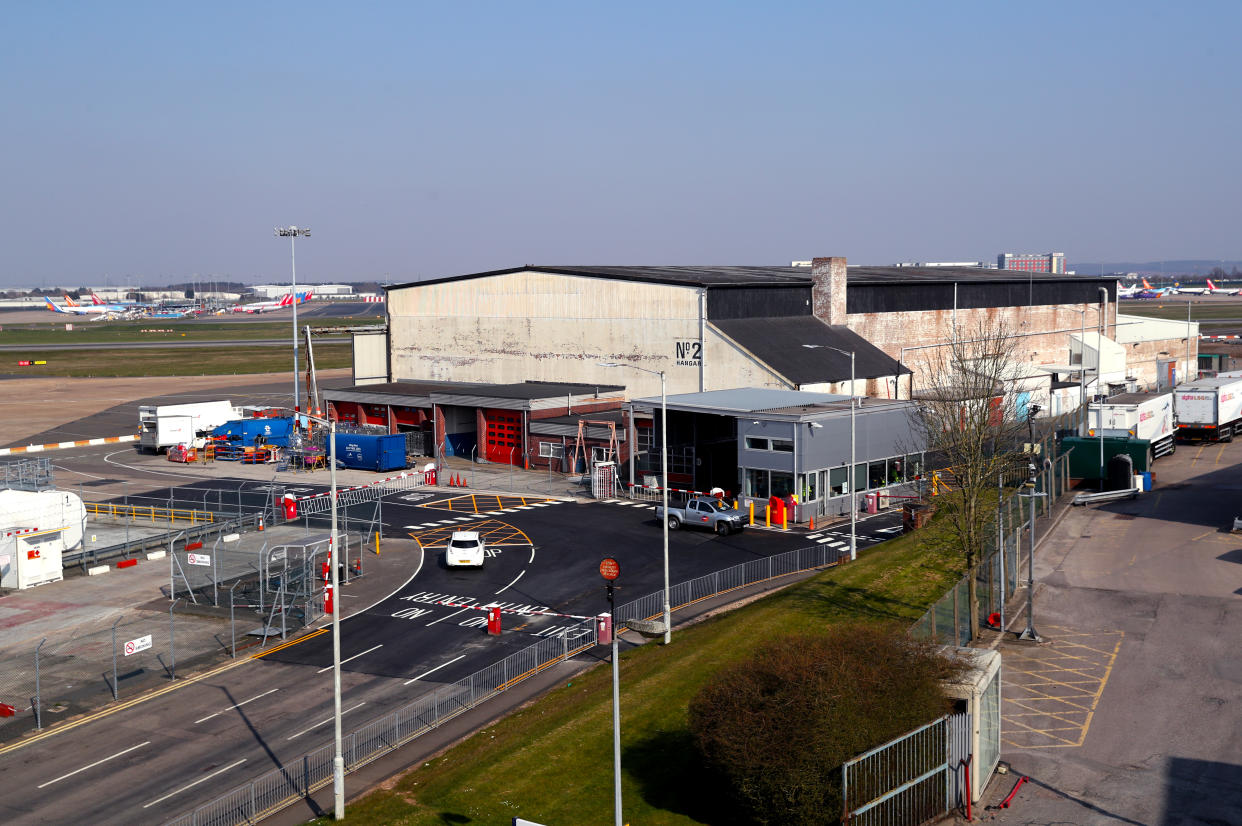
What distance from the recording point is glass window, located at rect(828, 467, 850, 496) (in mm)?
57031

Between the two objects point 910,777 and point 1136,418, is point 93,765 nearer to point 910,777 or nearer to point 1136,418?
point 910,777

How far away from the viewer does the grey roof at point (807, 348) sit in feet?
241

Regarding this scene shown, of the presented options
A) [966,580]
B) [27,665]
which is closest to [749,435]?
[966,580]

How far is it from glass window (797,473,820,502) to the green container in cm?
1485

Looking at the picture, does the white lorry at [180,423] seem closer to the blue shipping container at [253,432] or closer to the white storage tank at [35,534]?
the blue shipping container at [253,432]

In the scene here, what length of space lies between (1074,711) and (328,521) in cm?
3570

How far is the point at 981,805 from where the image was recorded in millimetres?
23172

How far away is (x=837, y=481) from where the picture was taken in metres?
57.4

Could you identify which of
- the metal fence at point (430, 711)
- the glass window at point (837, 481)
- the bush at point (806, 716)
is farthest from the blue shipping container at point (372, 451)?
the bush at point (806, 716)

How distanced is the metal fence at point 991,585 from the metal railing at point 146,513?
125 feet

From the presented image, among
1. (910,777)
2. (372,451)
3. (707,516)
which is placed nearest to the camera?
(910,777)

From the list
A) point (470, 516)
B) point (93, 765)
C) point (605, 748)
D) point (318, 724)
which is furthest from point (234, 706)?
point (470, 516)

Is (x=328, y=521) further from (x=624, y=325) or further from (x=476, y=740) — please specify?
(x=624, y=325)

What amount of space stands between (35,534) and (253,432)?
35.1m
